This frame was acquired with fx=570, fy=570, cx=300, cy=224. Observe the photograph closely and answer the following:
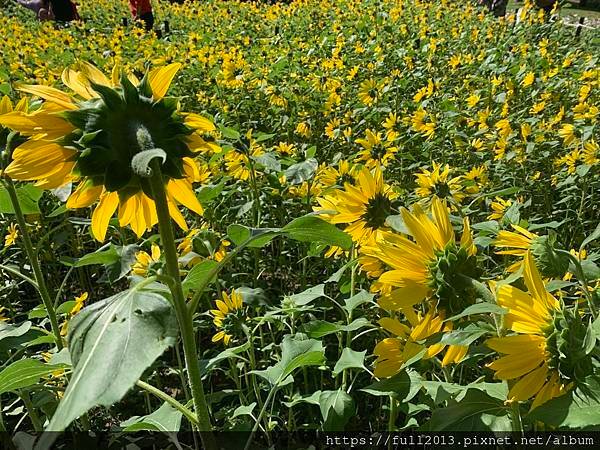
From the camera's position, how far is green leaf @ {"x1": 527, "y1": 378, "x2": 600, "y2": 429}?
1.91 ft

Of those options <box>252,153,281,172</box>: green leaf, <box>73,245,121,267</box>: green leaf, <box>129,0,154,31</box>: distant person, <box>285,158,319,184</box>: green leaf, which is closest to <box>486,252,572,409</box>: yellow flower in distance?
<box>73,245,121,267</box>: green leaf

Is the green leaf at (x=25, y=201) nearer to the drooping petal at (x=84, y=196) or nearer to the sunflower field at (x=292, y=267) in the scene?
the sunflower field at (x=292, y=267)

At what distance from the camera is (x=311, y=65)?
187 inches

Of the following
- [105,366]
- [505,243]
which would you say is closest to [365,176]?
[505,243]

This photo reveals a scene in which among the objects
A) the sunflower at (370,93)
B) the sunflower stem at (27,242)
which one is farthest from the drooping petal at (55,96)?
the sunflower at (370,93)

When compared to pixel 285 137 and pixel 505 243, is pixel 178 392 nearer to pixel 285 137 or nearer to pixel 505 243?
pixel 505 243

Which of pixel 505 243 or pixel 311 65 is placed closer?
pixel 505 243

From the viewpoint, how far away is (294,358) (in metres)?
1.07

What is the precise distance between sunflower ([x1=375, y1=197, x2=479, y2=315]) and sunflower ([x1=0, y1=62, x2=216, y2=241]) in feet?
0.94

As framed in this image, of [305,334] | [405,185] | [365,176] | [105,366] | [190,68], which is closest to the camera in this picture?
[105,366]

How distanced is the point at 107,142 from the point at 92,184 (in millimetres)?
70

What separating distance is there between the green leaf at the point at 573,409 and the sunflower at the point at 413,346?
0.13 meters

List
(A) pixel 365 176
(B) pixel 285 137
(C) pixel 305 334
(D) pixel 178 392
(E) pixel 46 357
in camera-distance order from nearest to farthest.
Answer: (A) pixel 365 176
(C) pixel 305 334
(E) pixel 46 357
(D) pixel 178 392
(B) pixel 285 137

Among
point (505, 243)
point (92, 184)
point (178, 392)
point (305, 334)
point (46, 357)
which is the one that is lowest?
point (178, 392)
